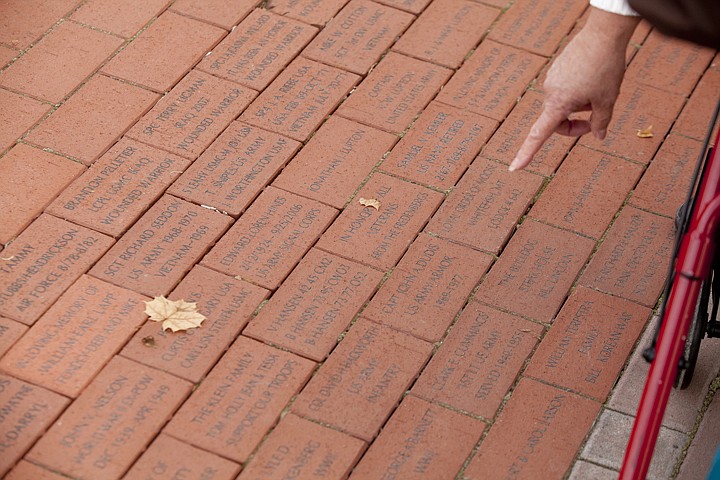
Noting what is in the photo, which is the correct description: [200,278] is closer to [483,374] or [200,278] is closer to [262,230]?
[262,230]

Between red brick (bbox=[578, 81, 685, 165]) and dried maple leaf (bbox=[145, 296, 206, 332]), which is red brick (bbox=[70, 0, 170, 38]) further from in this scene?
red brick (bbox=[578, 81, 685, 165])

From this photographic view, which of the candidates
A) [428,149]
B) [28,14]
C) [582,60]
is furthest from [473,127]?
[28,14]

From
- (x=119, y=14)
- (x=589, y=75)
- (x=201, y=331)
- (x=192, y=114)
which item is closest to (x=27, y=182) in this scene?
(x=192, y=114)

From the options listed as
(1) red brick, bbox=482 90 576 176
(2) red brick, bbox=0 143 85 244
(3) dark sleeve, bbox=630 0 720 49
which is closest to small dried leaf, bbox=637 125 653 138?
(1) red brick, bbox=482 90 576 176

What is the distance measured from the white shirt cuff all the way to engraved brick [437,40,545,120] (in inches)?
67.8

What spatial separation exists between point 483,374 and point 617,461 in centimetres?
50

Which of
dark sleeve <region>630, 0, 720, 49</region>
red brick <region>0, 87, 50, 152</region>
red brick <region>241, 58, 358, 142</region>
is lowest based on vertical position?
red brick <region>241, 58, 358, 142</region>

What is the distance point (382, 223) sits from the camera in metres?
4.05

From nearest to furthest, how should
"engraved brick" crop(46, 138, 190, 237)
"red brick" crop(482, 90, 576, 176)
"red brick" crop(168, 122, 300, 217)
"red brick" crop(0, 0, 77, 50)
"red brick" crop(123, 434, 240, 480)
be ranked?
"red brick" crop(123, 434, 240, 480), "engraved brick" crop(46, 138, 190, 237), "red brick" crop(168, 122, 300, 217), "red brick" crop(482, 90, 576, 176), "red brick" crop(0, 0, 77, 50)

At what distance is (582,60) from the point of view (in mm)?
2883

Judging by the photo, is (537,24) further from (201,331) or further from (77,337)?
(77,337)

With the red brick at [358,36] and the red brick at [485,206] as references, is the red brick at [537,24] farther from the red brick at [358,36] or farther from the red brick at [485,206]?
the red brick at [485,206]

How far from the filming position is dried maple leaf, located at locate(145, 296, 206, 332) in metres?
3.63

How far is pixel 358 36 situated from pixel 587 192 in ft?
4.23
